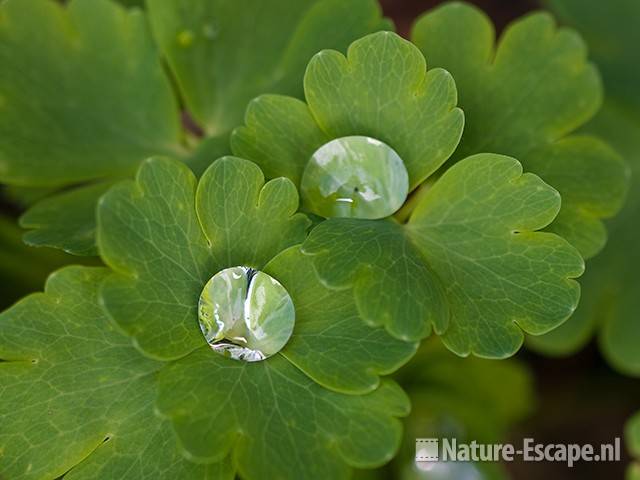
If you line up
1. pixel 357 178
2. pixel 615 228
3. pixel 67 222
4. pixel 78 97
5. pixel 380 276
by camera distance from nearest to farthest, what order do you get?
1. pixel 380 276
2. pixel 357 178
3. pixel 67 222
4. pixel 78 97
5. pixel 615 228

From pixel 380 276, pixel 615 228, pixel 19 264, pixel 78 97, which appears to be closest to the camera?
pixel 380 276

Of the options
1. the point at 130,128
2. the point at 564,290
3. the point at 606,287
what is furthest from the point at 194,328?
the point at 606,287

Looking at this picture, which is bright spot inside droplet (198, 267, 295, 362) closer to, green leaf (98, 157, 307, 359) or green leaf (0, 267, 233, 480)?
green leaf (98, 157, 307, 359)

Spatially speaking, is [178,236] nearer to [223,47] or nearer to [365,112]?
[365,112]

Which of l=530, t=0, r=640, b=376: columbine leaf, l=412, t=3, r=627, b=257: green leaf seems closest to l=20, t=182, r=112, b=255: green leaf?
l=412, t=3, r=627, b=257: green leaf

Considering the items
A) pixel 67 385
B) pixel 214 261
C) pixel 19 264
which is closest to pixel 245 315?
pixel 214 261

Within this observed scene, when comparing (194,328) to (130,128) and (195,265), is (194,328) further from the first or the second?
(130,128)

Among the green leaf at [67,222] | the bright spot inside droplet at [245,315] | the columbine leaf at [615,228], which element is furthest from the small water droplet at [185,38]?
the columbine leaf at [615,228]

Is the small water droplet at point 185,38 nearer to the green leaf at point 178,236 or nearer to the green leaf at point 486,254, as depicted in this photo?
the green leaf at point 178,236

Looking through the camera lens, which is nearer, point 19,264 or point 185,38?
point 185,38
